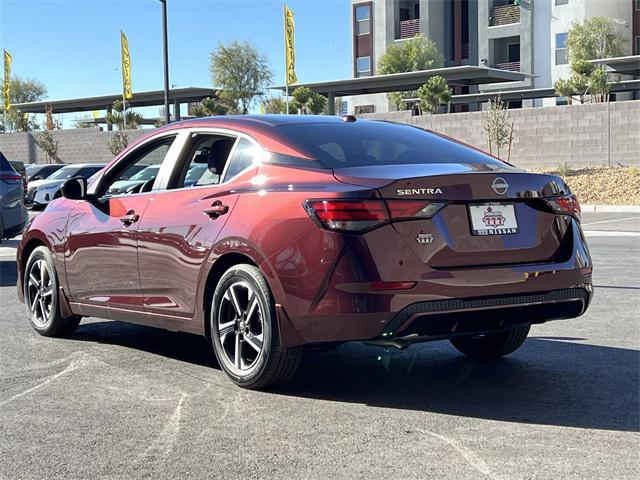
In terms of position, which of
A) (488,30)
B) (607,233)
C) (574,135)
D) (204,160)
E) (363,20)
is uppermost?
(363,20)

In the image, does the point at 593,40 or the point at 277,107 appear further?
the point at 277,107

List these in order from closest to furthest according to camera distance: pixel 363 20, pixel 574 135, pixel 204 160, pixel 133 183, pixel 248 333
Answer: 1. pixel 248 333
2. pixel 204 160
3. pixel 133 183
4. pixel 574 135
5. pixel 363 20

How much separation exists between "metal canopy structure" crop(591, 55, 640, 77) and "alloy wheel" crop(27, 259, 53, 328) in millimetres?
34508

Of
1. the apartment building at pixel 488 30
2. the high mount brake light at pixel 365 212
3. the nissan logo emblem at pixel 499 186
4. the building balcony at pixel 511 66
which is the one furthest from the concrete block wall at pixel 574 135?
the high mount brake light at pixel 365 212

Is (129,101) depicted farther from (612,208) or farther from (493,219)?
(493,219)

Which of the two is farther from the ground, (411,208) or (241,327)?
(411,208)

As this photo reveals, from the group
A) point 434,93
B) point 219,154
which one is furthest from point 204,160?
point 434,93

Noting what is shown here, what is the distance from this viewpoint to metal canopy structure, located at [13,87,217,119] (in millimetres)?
53062

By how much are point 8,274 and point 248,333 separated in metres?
7.37

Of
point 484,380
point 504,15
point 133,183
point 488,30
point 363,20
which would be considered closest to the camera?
point 484,380

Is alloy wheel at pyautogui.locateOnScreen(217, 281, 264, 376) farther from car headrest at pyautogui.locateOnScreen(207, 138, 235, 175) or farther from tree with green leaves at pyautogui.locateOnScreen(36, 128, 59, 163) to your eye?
tree with green leaves at pyautogui.locateOnScreen(36, 128, 59, 163)

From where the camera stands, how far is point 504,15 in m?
53.8

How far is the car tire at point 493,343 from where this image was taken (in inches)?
243

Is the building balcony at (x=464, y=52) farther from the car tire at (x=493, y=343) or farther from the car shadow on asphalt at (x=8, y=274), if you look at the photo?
the car tire at (x=493, y=343)
